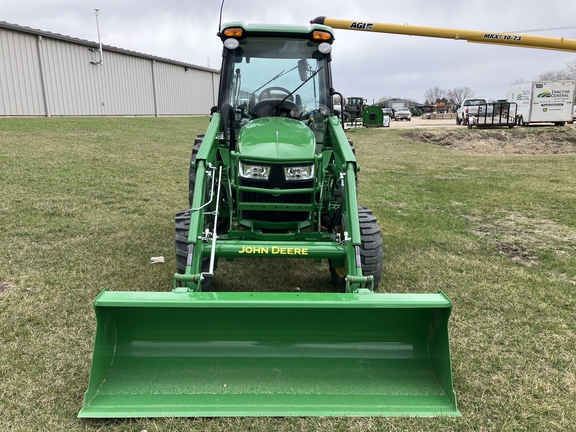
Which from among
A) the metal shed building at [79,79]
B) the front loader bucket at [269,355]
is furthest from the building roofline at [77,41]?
the front loader bucket at [269,355]

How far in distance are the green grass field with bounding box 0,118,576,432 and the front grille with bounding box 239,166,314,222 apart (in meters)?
0.80

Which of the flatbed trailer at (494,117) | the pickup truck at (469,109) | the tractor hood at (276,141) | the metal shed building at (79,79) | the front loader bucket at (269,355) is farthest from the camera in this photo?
the pickup truck at (469,109)

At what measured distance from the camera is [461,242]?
19.5ft

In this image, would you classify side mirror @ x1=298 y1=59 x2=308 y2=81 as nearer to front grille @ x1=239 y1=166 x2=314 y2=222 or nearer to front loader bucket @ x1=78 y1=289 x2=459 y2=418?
front grille @ x1=239 y1=166 x2=314 y2=222

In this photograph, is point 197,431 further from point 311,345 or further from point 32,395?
point 32,395

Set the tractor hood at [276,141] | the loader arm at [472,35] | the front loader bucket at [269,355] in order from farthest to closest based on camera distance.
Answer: the loader arm at [472,35], the tractor hood at [276,141], the front loader bucket at [269,355]

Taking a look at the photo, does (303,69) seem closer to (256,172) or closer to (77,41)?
(256,172)

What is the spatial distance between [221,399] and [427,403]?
1.19m

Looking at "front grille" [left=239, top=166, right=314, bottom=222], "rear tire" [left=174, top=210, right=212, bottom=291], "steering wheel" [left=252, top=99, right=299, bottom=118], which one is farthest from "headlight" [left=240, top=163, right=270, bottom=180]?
"steering wheel" [left=252, top=99, right=299, bottom=118]

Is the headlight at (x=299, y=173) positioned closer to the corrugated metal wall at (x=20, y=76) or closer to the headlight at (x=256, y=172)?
the headlight at (x=256, y=172)

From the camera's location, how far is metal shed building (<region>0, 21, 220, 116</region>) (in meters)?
18.5

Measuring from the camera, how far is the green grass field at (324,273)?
2643 millimetres

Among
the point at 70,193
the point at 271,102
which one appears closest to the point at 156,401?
the point at 271,102

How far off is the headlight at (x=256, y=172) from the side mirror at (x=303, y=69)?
4.77ft
